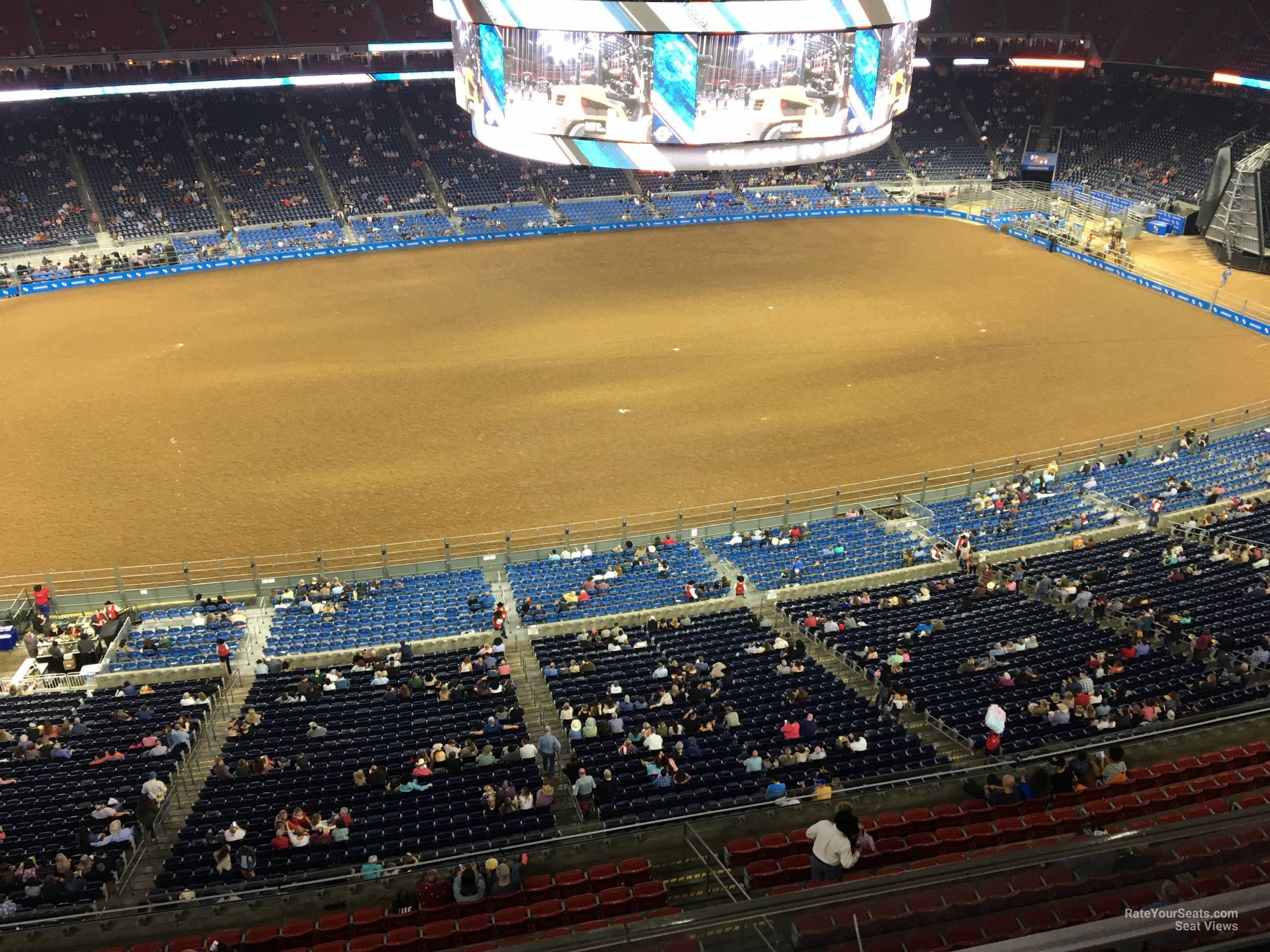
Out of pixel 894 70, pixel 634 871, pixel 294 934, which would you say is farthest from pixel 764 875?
pixel 894 70

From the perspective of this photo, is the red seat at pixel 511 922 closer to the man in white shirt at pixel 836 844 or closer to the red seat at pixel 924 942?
the man in white shirt at pixel 836 844

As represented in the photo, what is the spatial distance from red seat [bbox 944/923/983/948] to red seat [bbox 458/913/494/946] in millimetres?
5729

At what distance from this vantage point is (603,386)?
1583 inches

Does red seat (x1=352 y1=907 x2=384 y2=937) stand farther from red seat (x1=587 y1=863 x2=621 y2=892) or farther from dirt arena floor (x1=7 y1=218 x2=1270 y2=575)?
dirt arena floor (x1=7 y1=218 x2=1270 y2=575)

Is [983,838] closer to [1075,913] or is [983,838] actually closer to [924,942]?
[1075,913]

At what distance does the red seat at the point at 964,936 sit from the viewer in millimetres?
9039

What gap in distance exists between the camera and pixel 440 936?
1230cm

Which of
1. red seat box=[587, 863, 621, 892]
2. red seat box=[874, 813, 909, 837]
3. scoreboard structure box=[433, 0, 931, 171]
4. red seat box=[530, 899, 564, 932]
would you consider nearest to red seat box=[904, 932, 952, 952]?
red seat box=[874, 813, 909, 837]

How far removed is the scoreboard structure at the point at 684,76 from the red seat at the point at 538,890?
2548 centimetres

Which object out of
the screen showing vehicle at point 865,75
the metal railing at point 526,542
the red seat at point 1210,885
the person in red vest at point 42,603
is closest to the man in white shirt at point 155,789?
the metal railing at point 526,542

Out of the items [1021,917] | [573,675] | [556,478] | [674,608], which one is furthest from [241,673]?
[1021,917]

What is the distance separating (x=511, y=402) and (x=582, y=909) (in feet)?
91.3

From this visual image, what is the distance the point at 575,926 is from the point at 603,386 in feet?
96.5

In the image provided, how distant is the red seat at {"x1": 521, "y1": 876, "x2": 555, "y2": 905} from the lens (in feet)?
43.5
